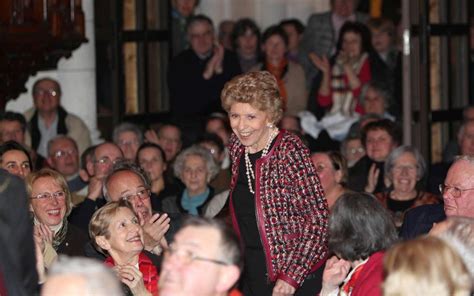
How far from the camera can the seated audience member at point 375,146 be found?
10398 mm

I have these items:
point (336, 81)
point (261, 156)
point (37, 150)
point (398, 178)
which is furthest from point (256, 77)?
point (336, 81)

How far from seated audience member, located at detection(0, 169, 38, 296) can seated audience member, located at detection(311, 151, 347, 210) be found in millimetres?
3797

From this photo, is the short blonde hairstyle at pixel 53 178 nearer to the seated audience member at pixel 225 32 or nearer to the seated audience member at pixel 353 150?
the seated audience member at pixel 353 150

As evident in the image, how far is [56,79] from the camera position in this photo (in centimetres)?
1202

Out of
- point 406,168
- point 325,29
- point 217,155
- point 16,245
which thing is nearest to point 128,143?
point 217,155

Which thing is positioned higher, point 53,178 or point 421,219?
point 53,178

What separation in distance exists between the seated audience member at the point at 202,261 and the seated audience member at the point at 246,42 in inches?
351

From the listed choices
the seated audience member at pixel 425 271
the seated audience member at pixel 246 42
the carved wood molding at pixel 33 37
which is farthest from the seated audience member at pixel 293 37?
the seated audience member at pixel 425 271

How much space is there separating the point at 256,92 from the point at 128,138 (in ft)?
14.5

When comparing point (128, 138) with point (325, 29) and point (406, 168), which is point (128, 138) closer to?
point (406, 168)

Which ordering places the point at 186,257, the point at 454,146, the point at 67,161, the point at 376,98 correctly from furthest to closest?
the point at 376,98 → the point at 454,146 → the point at 67,161 → the point at 186,257

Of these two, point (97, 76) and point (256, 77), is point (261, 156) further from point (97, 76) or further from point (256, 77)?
point (97, 76)

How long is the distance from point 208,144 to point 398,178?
6.26 ft

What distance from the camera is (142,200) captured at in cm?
789
